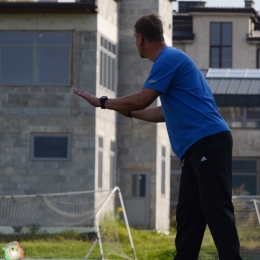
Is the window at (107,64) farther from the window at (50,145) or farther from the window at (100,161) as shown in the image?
the window at (50,145)

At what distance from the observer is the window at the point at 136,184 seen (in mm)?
32906

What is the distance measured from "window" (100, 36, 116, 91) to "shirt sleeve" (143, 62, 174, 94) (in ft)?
78.4

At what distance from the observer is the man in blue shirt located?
6.22 m

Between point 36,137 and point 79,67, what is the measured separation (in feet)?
7.88

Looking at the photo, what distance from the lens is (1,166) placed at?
2931 centimetres

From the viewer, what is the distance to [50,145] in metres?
29.6

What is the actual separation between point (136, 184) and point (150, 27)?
2669 centimetres

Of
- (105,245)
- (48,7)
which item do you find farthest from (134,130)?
(105,245)

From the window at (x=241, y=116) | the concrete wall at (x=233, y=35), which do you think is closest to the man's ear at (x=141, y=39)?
the window at (x=241, y=116)

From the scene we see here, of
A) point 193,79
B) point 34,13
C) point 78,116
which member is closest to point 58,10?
point 34,13

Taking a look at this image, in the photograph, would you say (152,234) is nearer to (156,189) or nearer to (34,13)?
(156,189)

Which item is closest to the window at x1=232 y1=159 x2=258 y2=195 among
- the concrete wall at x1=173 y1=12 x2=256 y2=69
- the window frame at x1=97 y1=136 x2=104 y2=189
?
the concrete wall at x1=173 y1=12 x2=256 y2=69

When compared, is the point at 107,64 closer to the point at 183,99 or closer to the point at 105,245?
the point at 105,245

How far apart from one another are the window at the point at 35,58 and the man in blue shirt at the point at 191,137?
23.0 m
